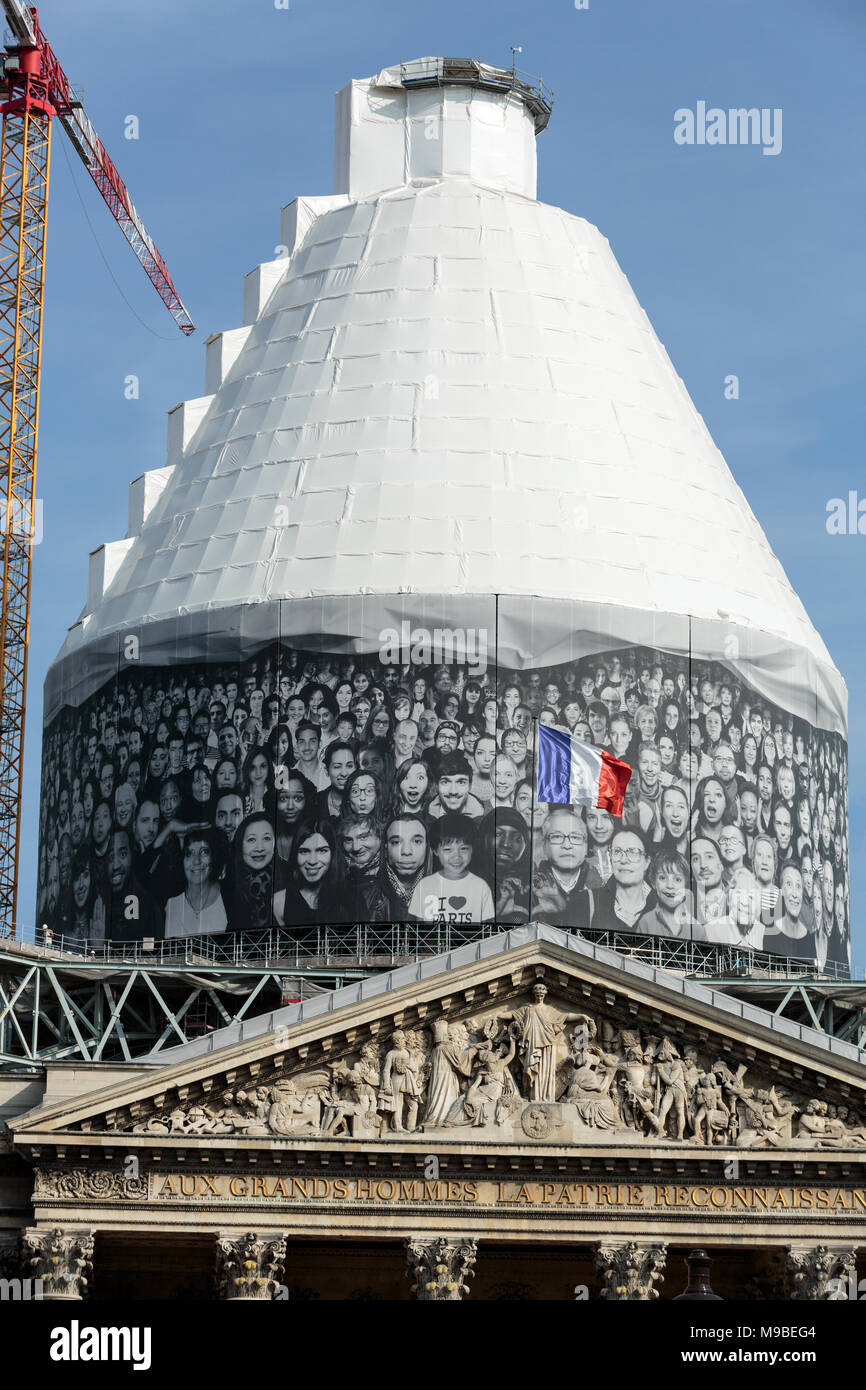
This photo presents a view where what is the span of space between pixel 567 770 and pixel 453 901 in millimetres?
9584

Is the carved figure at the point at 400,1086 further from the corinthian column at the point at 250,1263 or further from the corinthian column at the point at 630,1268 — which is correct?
the corinthian column at the point at 630,1268

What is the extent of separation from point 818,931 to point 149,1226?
105 ft

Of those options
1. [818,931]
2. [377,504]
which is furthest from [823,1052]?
[377,504]

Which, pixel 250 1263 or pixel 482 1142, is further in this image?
pixel 482 1142

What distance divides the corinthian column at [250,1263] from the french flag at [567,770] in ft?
53.7

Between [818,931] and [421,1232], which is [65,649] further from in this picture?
[421,1232]

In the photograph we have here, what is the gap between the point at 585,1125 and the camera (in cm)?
7075

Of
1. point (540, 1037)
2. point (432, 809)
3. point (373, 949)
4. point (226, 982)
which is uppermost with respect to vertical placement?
point (432, 809)

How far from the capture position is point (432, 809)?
3563 inches

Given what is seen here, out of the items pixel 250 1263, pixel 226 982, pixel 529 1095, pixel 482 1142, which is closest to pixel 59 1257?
pixel 250 1263

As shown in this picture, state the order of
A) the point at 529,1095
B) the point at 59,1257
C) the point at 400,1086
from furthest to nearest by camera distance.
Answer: the point at 529,1095 → the point at 400,1086 → the point at 59,1257

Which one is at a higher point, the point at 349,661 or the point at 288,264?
the point at 288,264

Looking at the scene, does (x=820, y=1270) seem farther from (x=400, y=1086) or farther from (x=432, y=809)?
(x=432, y=809)

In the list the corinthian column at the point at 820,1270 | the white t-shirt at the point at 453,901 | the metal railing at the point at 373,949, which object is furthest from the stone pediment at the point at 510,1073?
the white t-shirt at the point at 453,901
